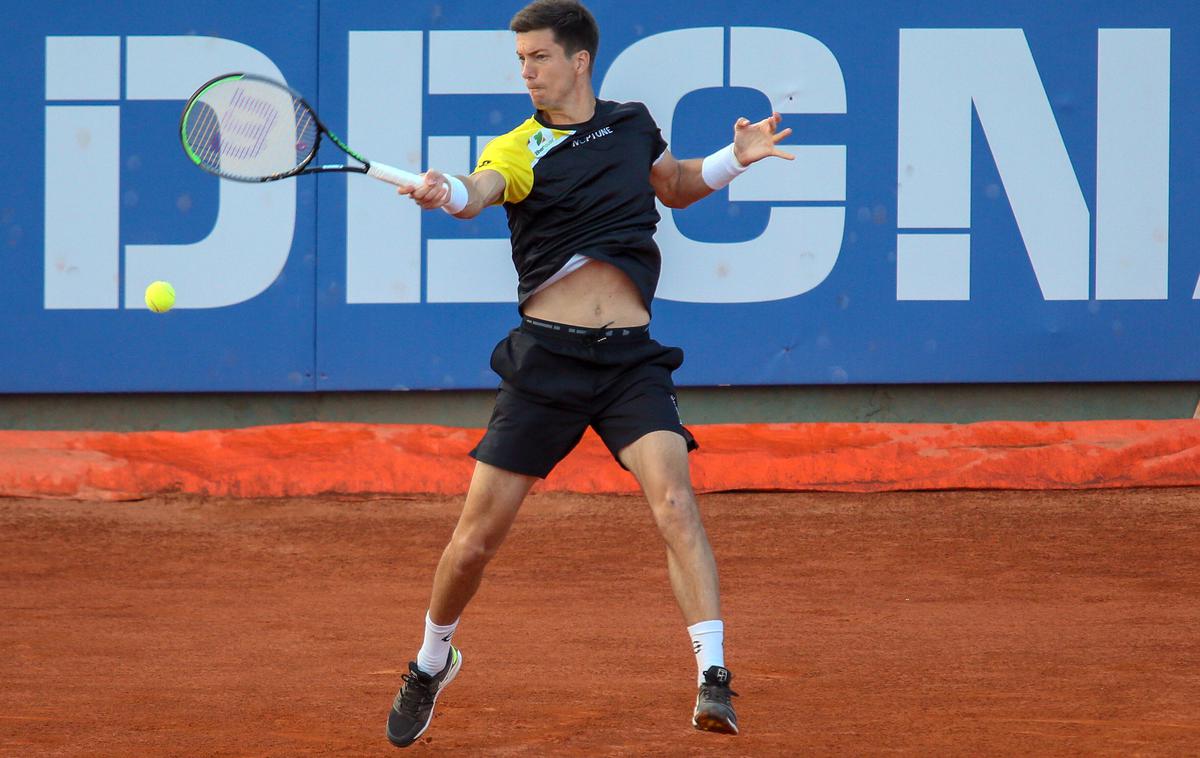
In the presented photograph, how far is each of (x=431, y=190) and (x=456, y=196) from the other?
0.27ft

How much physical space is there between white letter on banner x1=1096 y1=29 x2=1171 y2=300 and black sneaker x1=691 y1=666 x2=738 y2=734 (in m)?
5.42

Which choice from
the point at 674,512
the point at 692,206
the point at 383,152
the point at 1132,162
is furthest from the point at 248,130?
the point at 1132,162

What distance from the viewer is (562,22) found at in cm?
372

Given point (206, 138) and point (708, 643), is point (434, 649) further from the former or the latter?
point (206, 138)

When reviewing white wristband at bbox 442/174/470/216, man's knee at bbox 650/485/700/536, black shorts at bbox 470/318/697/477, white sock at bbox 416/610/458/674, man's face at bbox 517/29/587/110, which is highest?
man's face at bbox 517/29/587/110

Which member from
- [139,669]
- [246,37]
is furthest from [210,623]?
[246,37]

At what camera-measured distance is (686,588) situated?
11.6 feet

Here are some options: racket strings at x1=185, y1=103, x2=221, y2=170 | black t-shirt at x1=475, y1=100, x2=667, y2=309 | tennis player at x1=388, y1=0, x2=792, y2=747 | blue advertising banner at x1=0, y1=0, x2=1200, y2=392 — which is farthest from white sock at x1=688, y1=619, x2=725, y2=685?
blue advertising banner at x1=0, y1=0, x2=1200, y2=392

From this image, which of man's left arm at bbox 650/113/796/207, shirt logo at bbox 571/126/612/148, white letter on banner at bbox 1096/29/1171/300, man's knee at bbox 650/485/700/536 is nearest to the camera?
man's knee at bbox 650/485/700/536

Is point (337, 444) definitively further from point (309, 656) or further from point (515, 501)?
point (515, 501)

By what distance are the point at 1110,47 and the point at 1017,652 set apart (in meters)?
4.49

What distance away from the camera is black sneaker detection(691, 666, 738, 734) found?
3.28 metres

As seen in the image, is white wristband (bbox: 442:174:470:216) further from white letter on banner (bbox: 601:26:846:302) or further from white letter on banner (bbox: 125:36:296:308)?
white letter on banner (bbox: 125:36:296:308)

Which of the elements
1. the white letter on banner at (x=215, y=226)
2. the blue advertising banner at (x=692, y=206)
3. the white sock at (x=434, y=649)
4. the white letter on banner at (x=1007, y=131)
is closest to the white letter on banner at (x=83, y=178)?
the blue advertising banner at (x=692, y=206)
